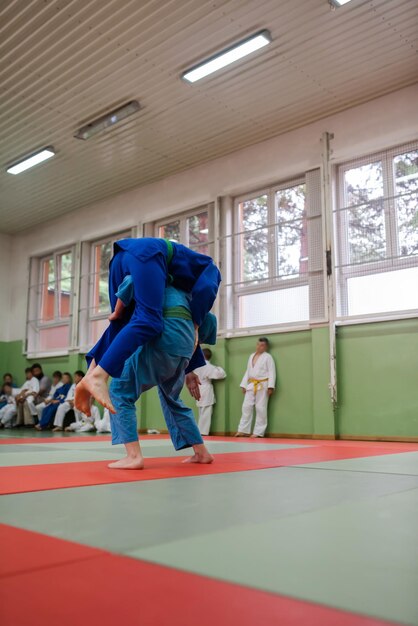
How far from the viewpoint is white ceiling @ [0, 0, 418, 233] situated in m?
6.09

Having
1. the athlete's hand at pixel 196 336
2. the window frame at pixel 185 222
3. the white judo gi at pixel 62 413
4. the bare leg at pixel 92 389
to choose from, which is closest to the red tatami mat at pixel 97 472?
the bare leg at pixel 92 389

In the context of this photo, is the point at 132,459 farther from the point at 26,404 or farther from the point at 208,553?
the point at 26,404

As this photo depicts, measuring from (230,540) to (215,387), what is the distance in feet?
24.9

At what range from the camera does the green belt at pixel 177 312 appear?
114 inches

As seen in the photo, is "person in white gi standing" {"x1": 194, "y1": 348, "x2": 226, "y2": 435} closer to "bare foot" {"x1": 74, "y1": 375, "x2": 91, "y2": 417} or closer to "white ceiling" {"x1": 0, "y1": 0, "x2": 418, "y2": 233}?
"white ceiling" {"x1": 0, "y1": 0, "x2": 418, "y2": 233}

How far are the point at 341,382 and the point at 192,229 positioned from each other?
3.83 meters

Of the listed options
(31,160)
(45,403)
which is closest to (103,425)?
(45,403)

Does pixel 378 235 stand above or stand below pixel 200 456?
above

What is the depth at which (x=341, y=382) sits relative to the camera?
7512mm

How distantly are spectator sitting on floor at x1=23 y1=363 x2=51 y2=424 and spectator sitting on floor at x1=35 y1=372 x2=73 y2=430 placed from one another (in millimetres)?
524

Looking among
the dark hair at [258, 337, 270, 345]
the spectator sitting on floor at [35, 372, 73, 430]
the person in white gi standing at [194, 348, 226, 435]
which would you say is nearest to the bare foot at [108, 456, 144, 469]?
the dark hair at [258, 337, 270, 345]

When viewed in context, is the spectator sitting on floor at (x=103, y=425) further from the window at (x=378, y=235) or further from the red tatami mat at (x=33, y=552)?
the red tatami mat at (x=33, y=552)

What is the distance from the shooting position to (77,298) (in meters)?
11.4

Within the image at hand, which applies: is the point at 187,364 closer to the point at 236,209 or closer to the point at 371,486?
the point at 371,486
